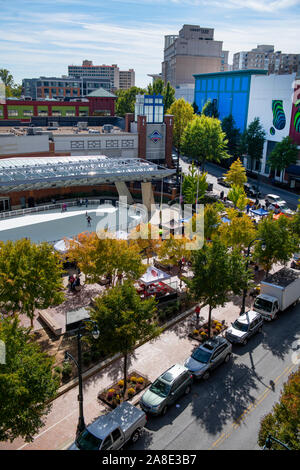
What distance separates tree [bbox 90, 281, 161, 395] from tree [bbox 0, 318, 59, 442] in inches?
137

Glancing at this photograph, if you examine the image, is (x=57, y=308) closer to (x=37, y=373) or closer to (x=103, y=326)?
(x=103, y=326)

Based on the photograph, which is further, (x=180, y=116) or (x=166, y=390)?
(x=180, y=116)

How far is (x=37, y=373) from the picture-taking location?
49.1ft

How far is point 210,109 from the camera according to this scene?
90.5 m

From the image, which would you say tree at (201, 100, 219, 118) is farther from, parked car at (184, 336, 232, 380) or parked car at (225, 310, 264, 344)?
parked car at (184, 336, 232, 380)

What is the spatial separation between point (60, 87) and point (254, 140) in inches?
4186

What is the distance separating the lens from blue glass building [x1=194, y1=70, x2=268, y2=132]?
7903 cm

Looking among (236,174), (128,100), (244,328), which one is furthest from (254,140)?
(244,328)

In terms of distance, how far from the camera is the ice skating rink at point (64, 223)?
37.3 m

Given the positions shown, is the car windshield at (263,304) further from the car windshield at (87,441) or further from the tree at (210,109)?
the tree at (210,109)

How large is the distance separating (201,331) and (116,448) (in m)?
10.8

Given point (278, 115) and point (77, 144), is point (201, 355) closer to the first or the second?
point (77, 144)

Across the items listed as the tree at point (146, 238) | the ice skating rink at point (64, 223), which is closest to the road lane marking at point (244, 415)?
the tree at point (146, 238)

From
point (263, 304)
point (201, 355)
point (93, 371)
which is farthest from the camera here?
point (263, 304)
